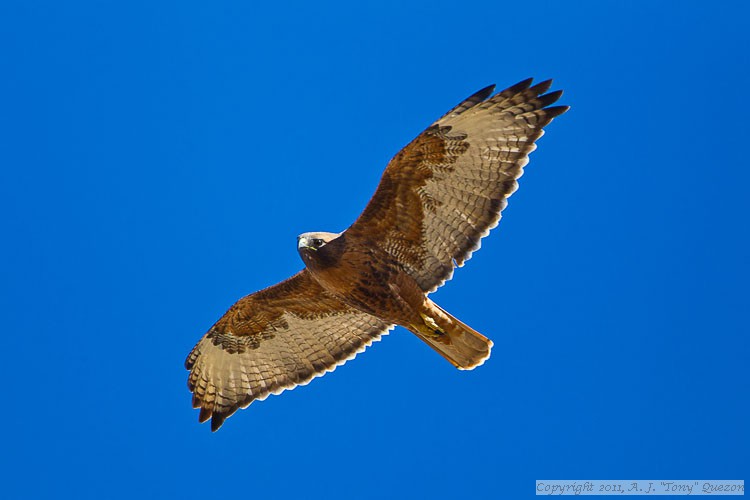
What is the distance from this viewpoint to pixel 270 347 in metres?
12.6

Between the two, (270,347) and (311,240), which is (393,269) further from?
(270,347)

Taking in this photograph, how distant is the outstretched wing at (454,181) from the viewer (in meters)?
10.8

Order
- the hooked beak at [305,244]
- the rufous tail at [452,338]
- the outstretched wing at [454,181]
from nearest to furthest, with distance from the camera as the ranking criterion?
the outstretched wing at [454,181], the hooked beak at [305,244], the rufous tail at [452,338]

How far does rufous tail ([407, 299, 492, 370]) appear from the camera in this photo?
11375 mm

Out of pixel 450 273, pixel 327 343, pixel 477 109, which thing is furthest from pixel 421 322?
pixel 477 109

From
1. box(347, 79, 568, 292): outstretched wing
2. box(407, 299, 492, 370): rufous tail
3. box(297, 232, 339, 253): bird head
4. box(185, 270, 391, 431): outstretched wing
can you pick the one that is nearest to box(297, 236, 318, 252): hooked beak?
box(297, 232, 339, 253): bird head

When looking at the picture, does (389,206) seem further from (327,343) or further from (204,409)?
(204,409)

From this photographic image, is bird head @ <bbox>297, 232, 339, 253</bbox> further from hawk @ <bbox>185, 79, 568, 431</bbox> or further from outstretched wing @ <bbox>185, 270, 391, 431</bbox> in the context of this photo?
outstretched wing @ <bbox>185, 270, 391, 431</bbox>

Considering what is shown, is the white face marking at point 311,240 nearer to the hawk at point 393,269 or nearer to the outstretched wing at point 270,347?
the hawk at point 393,269

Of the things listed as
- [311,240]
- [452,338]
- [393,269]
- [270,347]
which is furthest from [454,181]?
[270,347]

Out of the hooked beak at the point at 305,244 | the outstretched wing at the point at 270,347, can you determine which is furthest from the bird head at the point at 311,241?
the outstretched wing at the point at 270,347

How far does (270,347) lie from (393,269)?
2064 mm

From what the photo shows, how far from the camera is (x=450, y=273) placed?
11.4m

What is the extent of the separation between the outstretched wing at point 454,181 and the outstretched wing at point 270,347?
134 centimetres
